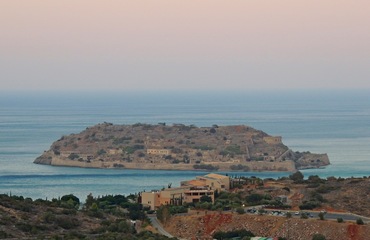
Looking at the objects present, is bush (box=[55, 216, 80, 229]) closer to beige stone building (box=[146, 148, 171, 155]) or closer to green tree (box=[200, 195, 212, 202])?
green tree (box=[200, 195, 212, 202])

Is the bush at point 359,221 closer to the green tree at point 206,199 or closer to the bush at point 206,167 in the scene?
the green tree at point 206,199

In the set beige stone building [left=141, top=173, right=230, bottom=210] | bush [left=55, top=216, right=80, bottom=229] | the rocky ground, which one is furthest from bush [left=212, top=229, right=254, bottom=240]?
beige stone building [left=141, top=173, right=230, bottom=210]

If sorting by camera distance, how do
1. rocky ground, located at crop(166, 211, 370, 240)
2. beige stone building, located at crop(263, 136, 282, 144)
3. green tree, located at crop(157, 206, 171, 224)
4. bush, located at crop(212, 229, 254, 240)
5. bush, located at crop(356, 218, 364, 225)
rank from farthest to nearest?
beige stone building, located at crop(263, 136, 282, 144) < green tree, located at crop(157, 206, 171, 224) < bush, located at crop(212, 229, 254, 240) < bush, located at crop(356, 218, 364, 225) < rocky ground, located at crop(166, 211, 370, 240)

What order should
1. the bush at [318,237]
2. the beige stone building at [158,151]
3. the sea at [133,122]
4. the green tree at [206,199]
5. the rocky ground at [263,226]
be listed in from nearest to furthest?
the bush at [318,237]
the rocky ground at [263,226]
the green tree at [206,199]
the sea at [133,122]
the beige stone building at [158,151]

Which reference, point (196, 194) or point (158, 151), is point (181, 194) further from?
point (158, 151)

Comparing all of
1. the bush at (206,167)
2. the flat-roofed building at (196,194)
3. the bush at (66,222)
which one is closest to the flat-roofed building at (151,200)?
the flat-roofed building at (196,194)

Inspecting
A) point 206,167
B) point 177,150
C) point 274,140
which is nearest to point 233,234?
point 206,167

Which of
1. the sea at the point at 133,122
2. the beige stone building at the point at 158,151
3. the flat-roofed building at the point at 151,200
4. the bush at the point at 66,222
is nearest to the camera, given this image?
the bush at the point at 66,222

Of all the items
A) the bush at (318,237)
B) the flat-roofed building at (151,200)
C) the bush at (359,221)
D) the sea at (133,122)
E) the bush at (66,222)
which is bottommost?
the sea at (133,122)

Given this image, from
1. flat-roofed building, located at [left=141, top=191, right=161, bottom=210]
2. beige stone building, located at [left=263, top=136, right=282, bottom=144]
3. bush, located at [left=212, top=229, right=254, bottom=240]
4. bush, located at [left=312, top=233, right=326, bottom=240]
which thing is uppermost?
bush, located at [left=312, top=233, right=326, bottom=240]

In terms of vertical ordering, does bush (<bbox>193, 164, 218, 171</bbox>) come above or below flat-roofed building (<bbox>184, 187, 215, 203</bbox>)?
below
